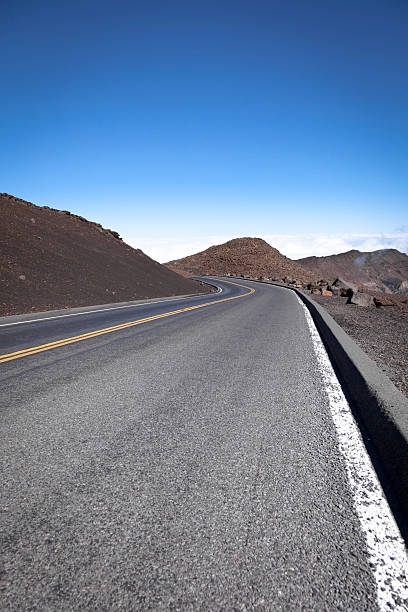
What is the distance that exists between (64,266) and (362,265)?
152 meters

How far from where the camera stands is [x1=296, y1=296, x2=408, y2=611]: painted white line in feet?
5.24

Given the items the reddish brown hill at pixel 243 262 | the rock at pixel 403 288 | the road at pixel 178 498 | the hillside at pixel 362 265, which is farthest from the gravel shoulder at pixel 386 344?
the hillside at pixel 362 265

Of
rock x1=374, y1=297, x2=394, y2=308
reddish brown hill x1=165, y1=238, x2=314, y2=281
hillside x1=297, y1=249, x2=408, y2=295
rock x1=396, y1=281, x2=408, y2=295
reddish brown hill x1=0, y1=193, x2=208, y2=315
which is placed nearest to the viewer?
reddish brown hill x1=0, y1=193, x2=208, y2=315

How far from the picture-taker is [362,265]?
153 m

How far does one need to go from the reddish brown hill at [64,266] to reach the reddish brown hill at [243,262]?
65391 mm

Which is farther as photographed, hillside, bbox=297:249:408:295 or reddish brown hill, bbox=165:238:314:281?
hillside, bbox=297:249:408:295

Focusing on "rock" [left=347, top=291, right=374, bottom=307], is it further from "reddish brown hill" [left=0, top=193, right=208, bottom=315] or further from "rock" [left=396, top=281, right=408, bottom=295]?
"rock" [left=396, top=281, right=408, bottom=295]

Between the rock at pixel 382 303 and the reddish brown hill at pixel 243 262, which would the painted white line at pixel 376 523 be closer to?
the rock at pixel 382 303

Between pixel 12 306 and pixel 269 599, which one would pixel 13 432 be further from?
pixel 12 306

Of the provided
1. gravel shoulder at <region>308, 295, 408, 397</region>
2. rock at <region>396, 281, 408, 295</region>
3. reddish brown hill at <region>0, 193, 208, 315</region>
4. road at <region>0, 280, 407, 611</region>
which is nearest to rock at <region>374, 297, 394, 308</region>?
gravel shoulder at <region>308, 295, 408, 397</region>

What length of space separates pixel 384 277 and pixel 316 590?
159 m

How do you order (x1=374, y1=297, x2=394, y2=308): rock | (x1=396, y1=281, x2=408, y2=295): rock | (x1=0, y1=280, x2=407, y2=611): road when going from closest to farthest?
(x1=0, y1=280, x2=407, y2=611): road < (x1=374, y1=297, x2=394, y2=308): rock < (x1=396, y1=281, x2=408, y2=295): rock

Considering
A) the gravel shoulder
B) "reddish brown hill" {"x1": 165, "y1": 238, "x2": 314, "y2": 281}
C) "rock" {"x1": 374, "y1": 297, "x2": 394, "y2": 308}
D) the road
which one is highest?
"reddish brown hill" {"x1": 165, "y1": 238, "x2": 314, "y2": 281}

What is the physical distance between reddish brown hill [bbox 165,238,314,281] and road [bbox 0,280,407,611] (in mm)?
93528
